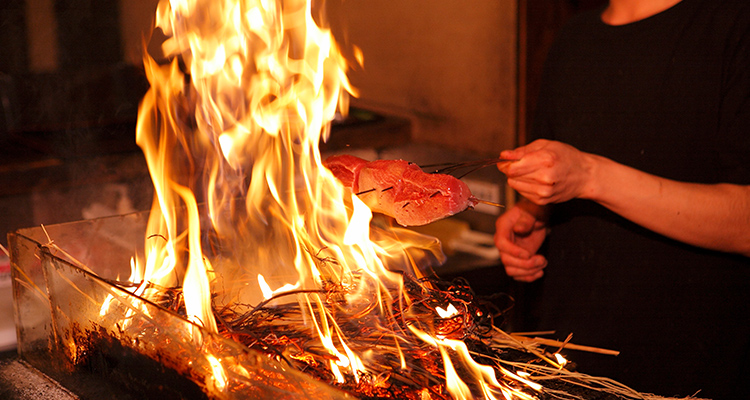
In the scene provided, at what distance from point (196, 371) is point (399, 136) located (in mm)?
1842

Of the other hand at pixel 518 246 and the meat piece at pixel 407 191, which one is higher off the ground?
the meat piece at pixel 407 191

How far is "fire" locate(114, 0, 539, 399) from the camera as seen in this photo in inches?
56.1

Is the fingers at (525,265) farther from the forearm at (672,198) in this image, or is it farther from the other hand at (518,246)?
the forearm at (672,198)

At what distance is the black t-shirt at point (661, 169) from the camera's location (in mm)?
1798

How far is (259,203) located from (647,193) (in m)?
1.12

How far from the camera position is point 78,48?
227cm

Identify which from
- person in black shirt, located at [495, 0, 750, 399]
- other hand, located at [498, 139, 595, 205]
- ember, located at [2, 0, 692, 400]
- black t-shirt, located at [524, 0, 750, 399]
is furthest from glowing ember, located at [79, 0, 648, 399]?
black t-shirt, located at [524, 0, 750, 399]

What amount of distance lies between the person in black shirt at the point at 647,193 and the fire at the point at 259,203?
0.52 metres

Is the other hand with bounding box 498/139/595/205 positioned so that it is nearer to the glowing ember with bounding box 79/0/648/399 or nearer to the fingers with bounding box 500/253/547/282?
the glowing ember with bounding box 79/0/648/399

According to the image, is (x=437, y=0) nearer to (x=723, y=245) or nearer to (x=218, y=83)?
(x=218, y=83)

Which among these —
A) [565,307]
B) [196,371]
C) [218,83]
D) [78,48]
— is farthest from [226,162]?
[565,307]

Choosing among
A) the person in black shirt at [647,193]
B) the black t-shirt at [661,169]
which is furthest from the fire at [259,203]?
the black t-shirt at [661,169]

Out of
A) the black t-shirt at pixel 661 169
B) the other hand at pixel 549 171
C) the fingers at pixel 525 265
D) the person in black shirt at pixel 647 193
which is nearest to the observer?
the other hand at pixel 549 171

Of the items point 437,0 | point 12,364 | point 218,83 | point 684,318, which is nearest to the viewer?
point 12,364
